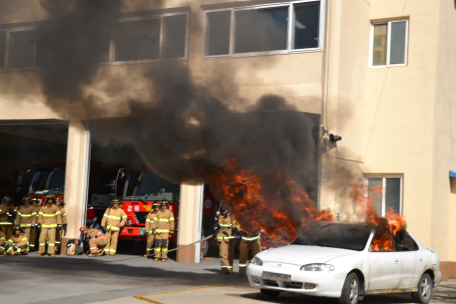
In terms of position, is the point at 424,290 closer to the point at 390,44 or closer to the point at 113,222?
the point at 390,44

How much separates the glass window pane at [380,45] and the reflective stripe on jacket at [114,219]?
8.60m

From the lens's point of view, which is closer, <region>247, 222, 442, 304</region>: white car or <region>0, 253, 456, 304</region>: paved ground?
<region>247, 222, 442, 304</region>: white car

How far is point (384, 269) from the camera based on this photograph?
911 centimetres

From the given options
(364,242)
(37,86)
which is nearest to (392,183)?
(364,242)

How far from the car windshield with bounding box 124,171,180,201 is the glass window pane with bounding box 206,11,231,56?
5.44 meters

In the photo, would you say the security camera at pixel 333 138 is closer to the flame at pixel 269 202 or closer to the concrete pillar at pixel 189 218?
the flame at pixel 269 202

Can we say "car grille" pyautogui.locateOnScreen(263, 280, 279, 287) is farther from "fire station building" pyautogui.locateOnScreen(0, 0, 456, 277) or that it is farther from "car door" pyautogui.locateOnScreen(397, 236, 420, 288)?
"fire station building" pyautogui.locateOnScreen(0, 0, 456, 277)

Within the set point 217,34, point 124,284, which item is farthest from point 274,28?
point 124,284

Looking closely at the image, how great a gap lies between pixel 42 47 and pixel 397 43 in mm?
10268

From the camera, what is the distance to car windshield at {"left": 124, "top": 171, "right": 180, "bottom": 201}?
55.2 ft

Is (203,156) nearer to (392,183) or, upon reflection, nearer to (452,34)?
(392,183)

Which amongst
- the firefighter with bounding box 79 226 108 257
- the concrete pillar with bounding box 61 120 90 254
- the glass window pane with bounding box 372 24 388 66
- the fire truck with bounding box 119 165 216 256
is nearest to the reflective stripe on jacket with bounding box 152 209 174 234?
the fire truck with bounding box 119 165 216 256

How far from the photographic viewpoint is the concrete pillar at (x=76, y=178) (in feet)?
55.3

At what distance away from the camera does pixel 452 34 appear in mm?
16062
